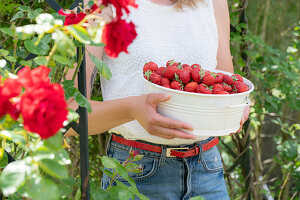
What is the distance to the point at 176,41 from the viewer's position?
1356 millimetres

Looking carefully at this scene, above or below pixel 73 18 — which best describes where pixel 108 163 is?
below

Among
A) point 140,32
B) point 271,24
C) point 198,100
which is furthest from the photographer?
point 271,24

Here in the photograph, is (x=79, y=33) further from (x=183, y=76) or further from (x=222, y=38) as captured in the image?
(x=222, y=38)

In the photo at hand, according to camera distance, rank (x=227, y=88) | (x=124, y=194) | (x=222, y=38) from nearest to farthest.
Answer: (x=124, y=194) < (x=227, y=88) < (x=222, y=38)

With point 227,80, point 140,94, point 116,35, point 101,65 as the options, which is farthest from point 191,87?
point 116,35

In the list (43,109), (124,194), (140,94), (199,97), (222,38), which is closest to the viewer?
(43,109)

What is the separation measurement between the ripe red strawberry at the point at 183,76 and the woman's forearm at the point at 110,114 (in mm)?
155

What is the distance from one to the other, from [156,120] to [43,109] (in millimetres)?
564

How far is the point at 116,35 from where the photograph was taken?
0.53 metres

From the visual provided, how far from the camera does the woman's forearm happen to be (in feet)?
3.65

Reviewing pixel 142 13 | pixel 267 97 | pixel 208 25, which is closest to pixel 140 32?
pixel 142 13

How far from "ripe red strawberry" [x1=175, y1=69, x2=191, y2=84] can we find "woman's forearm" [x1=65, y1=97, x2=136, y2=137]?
0.15 m

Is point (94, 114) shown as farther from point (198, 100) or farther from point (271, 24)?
point (271, 24)

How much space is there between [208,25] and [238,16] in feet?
3.40
